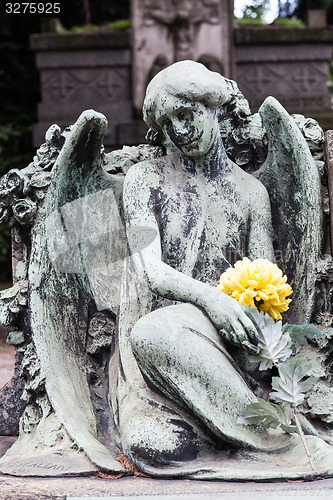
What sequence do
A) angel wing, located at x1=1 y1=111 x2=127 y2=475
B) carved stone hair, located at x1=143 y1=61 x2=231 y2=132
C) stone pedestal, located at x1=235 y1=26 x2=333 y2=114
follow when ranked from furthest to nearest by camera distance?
1. stone pedestal, located at x1=235 y1=26 x2=333 y2=114
2. angel wing, located at x1=1 y1=111 x2=127 y2=475
3. carved stone hair, located at x1=143 y1=61 x2=231 y2=132

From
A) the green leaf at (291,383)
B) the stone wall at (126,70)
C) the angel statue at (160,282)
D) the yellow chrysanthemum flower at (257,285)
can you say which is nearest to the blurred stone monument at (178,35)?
the stone wall at (126,70)

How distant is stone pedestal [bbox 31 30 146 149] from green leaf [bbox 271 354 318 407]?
741 centimetres

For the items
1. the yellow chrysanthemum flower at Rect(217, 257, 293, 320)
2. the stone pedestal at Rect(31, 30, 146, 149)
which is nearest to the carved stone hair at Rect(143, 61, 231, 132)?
the yellow chrysanthemum flower at Rect(217, 257, 293, 320)

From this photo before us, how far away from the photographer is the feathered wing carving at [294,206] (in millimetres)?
3980

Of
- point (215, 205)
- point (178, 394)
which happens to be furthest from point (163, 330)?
point (215, 205)

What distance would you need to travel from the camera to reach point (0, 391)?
4.17 metres

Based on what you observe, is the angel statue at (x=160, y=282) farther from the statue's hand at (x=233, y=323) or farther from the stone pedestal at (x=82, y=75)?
the stone pedestal at (x=82, y=75)

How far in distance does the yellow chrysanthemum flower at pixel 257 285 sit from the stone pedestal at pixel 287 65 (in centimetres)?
721

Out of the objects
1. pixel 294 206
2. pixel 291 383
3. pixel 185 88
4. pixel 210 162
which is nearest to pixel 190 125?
pixel 185 88

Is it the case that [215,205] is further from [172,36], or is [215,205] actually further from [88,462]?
[172,36]

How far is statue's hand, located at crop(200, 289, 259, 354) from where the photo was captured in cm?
345

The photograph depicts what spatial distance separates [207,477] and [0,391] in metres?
1.32

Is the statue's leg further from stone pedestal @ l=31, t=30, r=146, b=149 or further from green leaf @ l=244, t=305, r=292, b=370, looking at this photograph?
stone pedestal @ l=31, t=30, r=146, b=149

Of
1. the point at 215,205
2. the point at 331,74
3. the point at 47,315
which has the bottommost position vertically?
the point at 331,74
